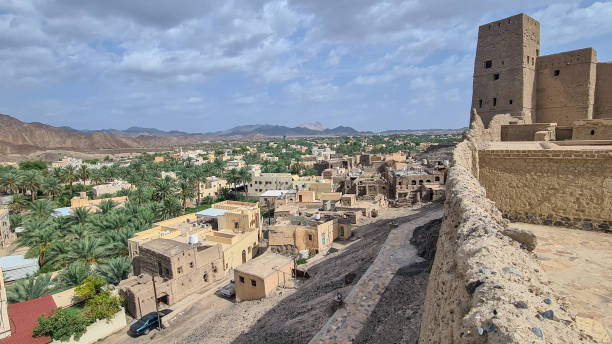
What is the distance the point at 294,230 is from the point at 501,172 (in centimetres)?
1499

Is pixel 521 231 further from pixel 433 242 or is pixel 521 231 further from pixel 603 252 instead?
pixel 433 242

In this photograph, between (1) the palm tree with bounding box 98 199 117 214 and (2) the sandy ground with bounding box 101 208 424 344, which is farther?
(1) the palm tree with bounding box 98 199 117 214

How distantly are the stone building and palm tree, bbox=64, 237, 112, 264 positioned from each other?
22980 millimetres

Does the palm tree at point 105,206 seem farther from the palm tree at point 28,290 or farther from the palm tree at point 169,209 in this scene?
the palm tree at point 28,290

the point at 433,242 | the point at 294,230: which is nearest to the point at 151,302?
the point at 294,230

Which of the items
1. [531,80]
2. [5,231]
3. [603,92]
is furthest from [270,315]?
[5,231]

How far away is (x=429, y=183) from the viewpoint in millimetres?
29031

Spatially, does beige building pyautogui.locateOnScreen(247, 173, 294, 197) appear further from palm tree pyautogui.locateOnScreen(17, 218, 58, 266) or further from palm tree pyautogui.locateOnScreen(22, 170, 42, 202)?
palm tree pyautogui.locateOnScreen(17, 218, 58, 266)

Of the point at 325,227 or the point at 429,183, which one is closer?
the point at 325,227

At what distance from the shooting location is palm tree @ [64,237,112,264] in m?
19.4

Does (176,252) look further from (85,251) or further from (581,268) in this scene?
(581,268)

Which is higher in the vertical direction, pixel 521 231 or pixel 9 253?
pixel 521 231

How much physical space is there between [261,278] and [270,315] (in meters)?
2.75

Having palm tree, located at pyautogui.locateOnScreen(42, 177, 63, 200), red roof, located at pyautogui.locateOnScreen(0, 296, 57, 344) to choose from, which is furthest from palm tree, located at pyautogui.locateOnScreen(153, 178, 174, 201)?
red roof, located at pyautogui.locateOnScreen(0, 296, 57, 344)
